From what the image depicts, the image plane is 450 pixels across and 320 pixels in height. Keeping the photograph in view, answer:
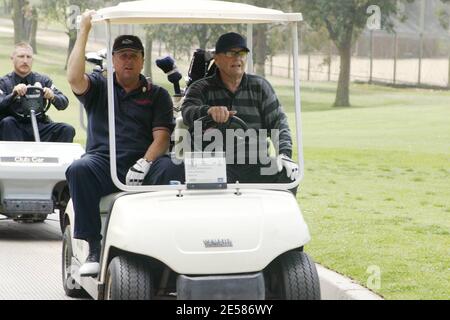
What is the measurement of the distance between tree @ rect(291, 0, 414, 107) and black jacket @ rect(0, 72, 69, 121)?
32.2m

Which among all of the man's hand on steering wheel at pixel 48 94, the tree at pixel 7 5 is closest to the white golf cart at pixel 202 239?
the man's hand on steering wheel at pixel 48 94

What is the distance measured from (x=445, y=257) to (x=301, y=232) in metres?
2.48

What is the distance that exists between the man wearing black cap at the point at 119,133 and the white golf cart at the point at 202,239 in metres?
0.30

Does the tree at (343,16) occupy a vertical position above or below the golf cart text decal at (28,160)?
below

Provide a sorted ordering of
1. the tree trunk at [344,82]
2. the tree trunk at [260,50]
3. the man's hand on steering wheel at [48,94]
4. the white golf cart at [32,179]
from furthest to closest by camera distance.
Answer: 1. the tree trunk at [260,50]
2. the tree trunk at [344,82]
3. the man's hand on steering wheel at [48,94]
4. the white golf cart at [32,179]

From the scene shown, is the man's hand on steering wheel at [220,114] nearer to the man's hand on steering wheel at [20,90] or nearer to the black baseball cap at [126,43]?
the black baseball cap at [126,43]

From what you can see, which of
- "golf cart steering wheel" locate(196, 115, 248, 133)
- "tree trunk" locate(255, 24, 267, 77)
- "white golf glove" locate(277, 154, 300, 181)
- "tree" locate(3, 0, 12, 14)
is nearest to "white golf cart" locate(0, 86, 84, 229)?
"golf cart steering wheel" locate(196, 115, 248, 133)

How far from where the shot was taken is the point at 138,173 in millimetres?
6250

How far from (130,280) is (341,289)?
176 centimetres

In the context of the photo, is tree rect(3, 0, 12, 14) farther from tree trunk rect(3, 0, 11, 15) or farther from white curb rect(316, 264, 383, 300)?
white curb rect(316, 264, 383, 300)

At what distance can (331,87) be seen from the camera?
160 ft

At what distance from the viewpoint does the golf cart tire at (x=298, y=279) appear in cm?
565

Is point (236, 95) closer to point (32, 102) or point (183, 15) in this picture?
point (183, 15)
